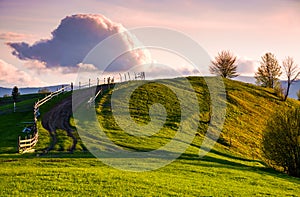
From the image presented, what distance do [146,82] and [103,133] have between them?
Result: 49059 millimetres

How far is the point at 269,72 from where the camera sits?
143375mm

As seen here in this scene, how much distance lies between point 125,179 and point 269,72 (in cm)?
11871

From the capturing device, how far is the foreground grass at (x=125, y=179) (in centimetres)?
3256

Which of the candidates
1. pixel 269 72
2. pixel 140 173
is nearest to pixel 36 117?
pixel 140 173

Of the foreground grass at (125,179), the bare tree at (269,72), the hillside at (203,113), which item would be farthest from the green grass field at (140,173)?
the bare tree at (269,72)

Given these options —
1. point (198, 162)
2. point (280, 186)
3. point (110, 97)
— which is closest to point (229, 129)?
point (110, 97)

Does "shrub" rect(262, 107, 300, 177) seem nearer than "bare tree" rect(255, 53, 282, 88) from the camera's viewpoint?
Yes

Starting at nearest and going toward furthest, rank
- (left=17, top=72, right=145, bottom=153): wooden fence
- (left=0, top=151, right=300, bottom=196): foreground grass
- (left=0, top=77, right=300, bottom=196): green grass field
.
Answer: (left=0, top=151, right=300, bottom=196): foreground grass
(left=0, top=77, right=300, bottom=196): green grass field
(left=17, top=72, right=145, bottom=153): wooden fence

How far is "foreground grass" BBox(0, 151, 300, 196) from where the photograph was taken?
32562mm

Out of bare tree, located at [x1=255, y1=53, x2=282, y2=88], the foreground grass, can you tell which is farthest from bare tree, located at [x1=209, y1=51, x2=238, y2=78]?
the foreground grass

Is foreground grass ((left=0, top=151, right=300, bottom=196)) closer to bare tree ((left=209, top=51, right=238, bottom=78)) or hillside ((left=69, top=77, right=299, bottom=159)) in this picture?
hillside ((left=69, top=77, right=299, bottom=159))

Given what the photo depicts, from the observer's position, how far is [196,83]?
125 metres

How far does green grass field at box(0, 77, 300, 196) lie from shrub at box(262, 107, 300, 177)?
9.92 ft

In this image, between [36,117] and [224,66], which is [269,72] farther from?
[36,117]
